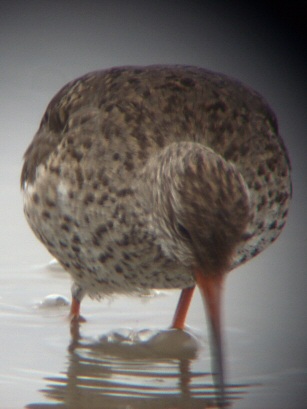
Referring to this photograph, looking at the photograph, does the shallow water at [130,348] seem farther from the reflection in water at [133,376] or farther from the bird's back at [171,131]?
the bird's back at [171,131]

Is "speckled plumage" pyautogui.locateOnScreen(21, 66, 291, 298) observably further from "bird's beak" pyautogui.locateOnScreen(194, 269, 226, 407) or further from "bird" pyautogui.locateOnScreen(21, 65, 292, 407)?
"bird's beak" pyautogui.locateOnScreen(194, 269, 226, 407)

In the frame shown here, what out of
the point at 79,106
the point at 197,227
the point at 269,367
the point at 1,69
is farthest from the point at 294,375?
the point at 1,69

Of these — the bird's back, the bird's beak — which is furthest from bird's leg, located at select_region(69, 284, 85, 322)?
the bird's beak

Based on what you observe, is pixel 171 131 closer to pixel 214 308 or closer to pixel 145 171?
pixel 145 171

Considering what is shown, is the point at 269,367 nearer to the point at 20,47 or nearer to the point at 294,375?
the point at 294,375

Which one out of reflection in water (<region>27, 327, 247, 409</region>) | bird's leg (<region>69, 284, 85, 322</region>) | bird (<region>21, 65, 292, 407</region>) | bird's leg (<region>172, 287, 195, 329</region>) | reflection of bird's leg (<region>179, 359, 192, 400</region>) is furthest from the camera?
bird's leg (<region>69, 284, 85, 322</region>)

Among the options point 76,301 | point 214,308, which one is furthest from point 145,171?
point 76,301
